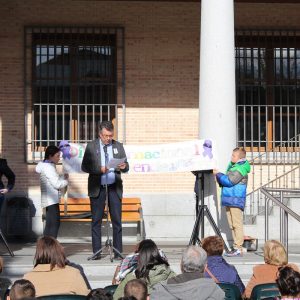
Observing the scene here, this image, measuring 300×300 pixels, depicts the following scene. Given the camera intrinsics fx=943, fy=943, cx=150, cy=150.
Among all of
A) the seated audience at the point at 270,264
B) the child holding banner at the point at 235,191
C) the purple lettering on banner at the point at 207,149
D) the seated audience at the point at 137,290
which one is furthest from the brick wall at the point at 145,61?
the seated audience at the point at 137,290

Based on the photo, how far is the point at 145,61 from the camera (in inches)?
722

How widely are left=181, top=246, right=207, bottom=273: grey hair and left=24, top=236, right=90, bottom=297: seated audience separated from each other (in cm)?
110

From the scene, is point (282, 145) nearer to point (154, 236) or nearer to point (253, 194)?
point (253, 194)

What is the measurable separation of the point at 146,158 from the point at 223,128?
48.1 inches

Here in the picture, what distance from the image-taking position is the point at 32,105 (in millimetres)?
18125

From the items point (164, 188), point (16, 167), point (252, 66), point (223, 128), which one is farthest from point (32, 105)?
point (223, 128)

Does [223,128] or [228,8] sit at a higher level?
[228,8]

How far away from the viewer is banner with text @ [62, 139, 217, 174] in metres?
13.2

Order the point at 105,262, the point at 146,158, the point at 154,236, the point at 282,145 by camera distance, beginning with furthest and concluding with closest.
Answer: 1. the point at 282,145
2. the point at 154,236
3. the point at 146,158
4. the point at 105,262

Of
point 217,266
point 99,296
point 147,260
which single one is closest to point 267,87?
point 217,266

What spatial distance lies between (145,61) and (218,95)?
4766 millimetres

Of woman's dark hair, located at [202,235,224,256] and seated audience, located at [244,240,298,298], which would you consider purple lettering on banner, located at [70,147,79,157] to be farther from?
seated audience, located at [244,240,298,298]

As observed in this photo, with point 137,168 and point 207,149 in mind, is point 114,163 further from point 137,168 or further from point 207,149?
point 207,149

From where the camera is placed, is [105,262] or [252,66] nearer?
[105,262]
